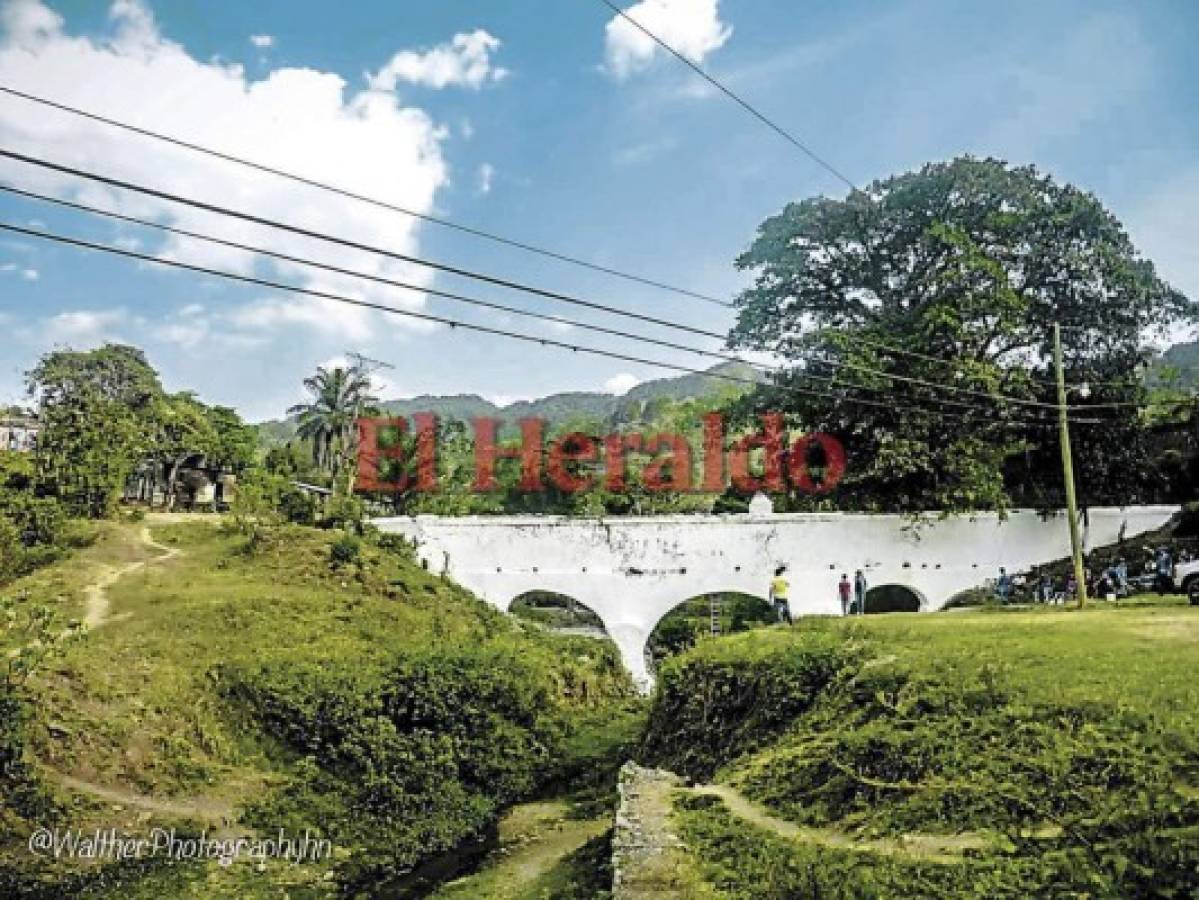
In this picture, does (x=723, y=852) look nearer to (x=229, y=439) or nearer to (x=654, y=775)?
(x=654, y=775)

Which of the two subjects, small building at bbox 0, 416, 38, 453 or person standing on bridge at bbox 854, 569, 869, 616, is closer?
person standing on bridge at bbox 854, 569, 869, 616

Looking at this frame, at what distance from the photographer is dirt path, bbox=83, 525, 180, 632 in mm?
16328

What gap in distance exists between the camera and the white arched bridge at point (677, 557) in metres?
21.0

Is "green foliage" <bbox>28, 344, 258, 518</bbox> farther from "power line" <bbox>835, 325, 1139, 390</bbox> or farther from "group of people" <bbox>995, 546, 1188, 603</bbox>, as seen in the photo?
"group of people" <bbox>995, 546, 1188, 603</bbox>

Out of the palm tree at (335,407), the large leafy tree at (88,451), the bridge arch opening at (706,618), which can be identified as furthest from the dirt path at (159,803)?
the palm tree at (335,407)

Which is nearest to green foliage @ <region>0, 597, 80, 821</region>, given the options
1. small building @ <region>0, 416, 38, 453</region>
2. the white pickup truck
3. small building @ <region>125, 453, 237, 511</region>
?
the white pickup truck

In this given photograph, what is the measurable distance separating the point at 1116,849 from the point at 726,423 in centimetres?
2261

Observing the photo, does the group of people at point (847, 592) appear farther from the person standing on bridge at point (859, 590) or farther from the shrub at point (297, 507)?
the shrub at point (297, 507)

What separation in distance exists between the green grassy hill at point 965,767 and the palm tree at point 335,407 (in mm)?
34144

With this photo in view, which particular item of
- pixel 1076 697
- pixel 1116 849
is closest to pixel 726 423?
pixel 1076 697

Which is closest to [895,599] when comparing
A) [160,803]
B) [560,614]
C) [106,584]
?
[560,614]

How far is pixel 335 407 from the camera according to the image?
4266cm

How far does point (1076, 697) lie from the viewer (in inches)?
247

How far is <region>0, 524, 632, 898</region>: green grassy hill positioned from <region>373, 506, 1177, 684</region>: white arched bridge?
131 centimetres
